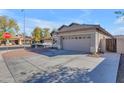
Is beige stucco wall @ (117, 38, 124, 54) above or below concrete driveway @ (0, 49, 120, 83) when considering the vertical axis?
above

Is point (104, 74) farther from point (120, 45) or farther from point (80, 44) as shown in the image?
point (120, 45)

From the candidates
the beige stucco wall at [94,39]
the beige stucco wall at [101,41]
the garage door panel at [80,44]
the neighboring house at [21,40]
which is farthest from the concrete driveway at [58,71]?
the beige stucco wall at [101,41]

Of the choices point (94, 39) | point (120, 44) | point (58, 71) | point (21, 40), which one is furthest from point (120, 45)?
point (21, 40)

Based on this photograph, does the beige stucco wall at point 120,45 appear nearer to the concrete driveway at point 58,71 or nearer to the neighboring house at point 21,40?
the concrete driveway at point 58,71

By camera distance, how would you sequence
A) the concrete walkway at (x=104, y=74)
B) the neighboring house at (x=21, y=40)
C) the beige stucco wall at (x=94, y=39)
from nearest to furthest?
the concrete walkway at (x=104, y=74) → the beige stucco wall at (x=94, y=39) → the neighboring house at (x=21, y=40)

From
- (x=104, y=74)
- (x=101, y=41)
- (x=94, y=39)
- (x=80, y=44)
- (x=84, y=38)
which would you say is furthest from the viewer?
(x=101, y=41)

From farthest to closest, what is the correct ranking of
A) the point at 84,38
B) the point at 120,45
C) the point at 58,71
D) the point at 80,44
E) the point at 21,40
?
the point at 21,40 < the point at 120,45 < the point at 84,38 < the point at 80,44 < the point at 58,71

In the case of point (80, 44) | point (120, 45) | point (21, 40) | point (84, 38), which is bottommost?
point (120, 45)

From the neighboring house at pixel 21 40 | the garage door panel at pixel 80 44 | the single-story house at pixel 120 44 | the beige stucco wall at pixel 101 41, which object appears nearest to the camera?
the garage door panel at pixel 80 44

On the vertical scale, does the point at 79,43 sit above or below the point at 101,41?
below

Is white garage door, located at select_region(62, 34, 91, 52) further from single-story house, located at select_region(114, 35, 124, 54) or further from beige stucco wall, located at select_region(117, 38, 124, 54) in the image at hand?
beige stucco wall, located at select_region(117, 38, 124, 54)

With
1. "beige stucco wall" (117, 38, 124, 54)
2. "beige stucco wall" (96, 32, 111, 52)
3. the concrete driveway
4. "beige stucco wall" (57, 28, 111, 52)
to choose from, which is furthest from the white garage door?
"beige stucco wall" (117, 38, 124, 54)
